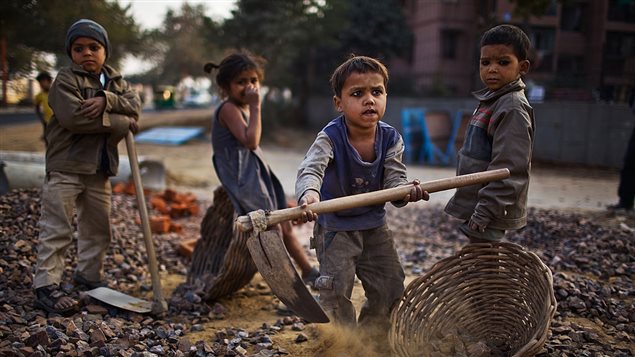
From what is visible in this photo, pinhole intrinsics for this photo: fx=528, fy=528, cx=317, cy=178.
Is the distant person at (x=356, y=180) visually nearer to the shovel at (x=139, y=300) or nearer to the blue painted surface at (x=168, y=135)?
the shovel at (x=139, y=300)

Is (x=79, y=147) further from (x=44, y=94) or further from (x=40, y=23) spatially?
(x=40, y=23)

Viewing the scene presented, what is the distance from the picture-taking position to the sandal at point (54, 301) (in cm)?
318

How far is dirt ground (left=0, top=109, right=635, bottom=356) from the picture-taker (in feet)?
9.88

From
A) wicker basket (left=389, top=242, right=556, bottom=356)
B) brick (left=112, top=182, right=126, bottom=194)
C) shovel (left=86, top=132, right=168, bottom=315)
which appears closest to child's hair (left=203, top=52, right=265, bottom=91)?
shovel (left=86, top=132, right=168, bottom=315)

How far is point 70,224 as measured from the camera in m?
3.42

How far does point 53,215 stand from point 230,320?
132 cm

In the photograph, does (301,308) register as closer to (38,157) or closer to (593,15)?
(38,157)

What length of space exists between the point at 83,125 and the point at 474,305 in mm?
2594

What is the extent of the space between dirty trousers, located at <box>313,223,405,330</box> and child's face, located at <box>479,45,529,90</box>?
1000 millimetres

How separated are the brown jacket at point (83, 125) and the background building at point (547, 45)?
10926mm

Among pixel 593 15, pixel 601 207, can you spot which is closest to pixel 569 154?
pixel 601 207

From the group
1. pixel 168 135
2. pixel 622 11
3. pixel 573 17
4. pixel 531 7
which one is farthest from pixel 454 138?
pixel 573 17

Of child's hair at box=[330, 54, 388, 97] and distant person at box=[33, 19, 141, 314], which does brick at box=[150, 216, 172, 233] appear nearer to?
distant person at box=[33, 19, 141, 314]

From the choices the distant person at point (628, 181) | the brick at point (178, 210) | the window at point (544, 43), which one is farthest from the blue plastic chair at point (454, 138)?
the window at point (544, 43)
